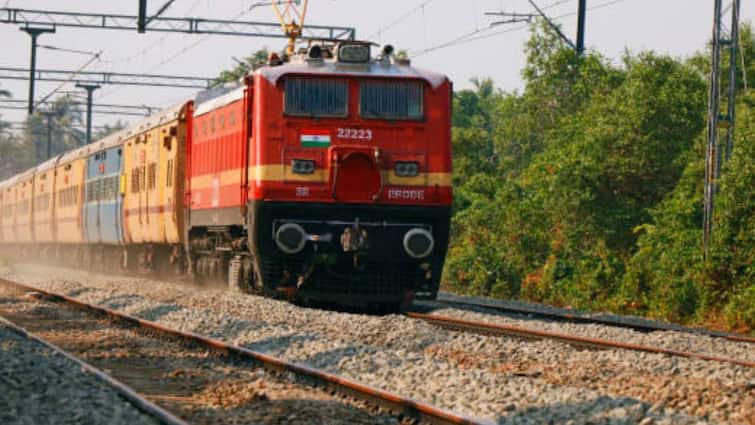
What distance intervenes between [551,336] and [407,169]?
3.99 m

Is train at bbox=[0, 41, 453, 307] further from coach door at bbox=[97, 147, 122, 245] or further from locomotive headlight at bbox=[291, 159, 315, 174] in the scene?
coach door at bbox=[97, 147, 122, 245]

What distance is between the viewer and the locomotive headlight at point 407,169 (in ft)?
56.5

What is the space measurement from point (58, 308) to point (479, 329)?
8.04m

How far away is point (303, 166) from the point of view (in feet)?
55.8

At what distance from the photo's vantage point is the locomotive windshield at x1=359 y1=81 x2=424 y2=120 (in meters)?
17.4

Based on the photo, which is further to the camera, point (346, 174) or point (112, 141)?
point (112, 141)

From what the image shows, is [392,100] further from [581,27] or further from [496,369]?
[581,27]

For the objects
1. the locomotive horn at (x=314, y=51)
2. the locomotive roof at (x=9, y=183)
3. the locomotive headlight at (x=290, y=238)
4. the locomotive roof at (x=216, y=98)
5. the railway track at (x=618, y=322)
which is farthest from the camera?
the locomotive roof at (x=9, y=183)

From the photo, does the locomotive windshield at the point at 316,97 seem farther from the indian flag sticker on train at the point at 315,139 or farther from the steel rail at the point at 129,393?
the steel rail at the point at 129,393

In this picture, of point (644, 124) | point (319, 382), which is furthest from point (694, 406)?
point (644, 124)

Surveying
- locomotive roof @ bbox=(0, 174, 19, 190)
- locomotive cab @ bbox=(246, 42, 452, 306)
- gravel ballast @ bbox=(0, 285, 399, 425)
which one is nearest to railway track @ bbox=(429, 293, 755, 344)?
locomotive cab @ bbox=(246, 42, 452, 306)

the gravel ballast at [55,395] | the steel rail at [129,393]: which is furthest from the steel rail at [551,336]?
the gravel ballast at [55,395]

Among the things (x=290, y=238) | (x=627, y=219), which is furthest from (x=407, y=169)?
(x=627, y=219)

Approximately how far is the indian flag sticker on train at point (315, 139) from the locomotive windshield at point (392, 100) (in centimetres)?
65
